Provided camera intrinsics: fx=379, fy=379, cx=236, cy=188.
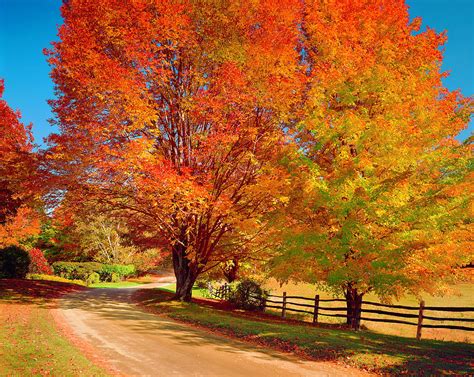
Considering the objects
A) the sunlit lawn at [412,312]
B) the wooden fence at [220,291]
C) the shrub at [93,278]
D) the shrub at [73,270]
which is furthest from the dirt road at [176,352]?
the shrub at [73,270]

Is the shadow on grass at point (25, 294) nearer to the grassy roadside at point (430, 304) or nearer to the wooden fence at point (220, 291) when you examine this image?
the wooden fence at point (220, 291)

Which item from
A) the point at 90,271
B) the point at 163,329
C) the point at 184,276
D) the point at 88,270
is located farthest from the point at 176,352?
the point at 88,270

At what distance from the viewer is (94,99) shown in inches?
611

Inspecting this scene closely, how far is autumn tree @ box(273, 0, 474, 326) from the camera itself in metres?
12.4

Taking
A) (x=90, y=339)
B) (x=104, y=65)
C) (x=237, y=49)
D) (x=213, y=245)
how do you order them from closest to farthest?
1. (x=90, y=339)
2. (x=104, y=65)
3. (x=237, y=49)
4. (x=213, y=245)

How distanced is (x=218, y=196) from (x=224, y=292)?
15.8 metres

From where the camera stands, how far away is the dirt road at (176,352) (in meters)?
8.70

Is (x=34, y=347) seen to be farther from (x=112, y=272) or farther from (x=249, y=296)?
(x=112, y=272)

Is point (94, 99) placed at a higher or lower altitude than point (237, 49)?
lower

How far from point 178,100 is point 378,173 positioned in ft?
29.6

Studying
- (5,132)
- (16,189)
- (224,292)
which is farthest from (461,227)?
(5,132)

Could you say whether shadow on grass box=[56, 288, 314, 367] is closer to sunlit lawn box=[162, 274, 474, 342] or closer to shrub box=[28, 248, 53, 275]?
sunlit lawn box=[162, 274, 474, 342]

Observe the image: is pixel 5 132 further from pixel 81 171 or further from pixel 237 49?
pixel 237 49

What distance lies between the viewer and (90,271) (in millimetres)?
45656
